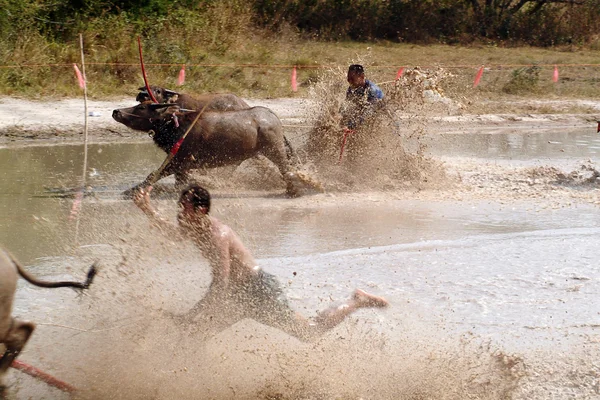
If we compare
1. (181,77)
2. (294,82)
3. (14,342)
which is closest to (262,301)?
(14,342)

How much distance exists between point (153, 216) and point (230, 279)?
0.67 metres

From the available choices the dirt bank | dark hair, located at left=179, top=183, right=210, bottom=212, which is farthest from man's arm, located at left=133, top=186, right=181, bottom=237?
the dirt bank

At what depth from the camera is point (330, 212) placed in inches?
407

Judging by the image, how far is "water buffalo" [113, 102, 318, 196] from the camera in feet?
34.6

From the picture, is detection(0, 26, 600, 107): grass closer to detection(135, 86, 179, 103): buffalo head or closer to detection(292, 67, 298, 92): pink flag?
detection(292, 67, 298, 92): pink flag

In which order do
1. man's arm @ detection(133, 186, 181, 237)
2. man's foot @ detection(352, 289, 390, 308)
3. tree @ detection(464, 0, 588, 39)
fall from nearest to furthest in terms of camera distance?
man's arm @ detection(133, 186, 181, 237) → man's foot @ detection(352, 289, 390, 308) → tree @ detection(464, 0, 588, 39)

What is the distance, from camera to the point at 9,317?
4.80 meters

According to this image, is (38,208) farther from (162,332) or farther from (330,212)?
(162,332)

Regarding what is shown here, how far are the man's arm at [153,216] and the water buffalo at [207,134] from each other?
4616 millimetres

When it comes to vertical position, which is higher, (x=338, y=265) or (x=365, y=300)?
(x=365, y=300)

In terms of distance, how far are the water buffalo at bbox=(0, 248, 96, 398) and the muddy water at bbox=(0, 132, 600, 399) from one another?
1.77 feet

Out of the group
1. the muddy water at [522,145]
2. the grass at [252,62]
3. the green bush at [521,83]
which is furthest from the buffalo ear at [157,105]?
the green bush at [521,83]

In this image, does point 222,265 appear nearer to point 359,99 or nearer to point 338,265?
point 338,265

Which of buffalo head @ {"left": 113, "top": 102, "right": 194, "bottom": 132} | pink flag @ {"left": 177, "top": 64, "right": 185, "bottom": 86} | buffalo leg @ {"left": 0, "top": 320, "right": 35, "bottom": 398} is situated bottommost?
pink flag @ {"left": 177, "top": 64, "right": 185, "bottom": 86}
